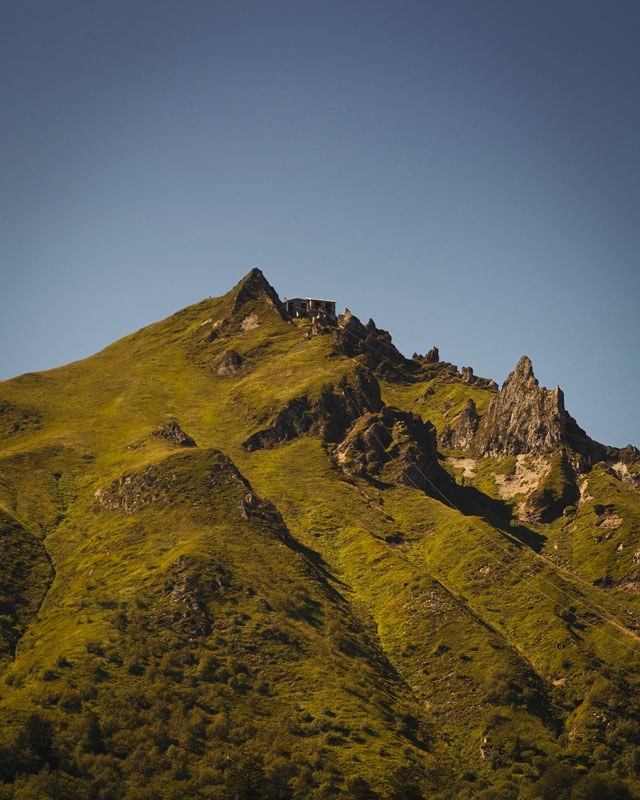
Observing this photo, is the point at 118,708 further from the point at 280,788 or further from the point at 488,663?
the point at 488,663

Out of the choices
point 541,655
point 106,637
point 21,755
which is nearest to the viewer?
point 21,755

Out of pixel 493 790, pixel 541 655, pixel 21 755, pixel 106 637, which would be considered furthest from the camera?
pixel 541 655

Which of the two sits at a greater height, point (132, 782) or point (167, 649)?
point (167, 649)

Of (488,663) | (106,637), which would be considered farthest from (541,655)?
(106,637)

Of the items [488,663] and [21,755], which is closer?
[21,755]

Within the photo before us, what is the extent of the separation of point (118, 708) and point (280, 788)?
106 feet

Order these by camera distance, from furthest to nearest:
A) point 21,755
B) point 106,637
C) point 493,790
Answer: point 106,637
point 493,790
point 21,755

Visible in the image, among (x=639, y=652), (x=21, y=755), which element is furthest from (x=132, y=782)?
(x=639, y=652)

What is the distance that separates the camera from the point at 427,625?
646 ft

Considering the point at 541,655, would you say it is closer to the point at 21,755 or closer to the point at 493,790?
the point at 493,790

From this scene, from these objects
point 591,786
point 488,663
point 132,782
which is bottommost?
point 132,782

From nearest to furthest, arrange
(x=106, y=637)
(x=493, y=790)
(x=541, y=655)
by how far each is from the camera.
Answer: (x=493, y=790) < (x=106, y=637) < (x=541, y=655)

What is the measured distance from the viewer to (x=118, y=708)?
154 meters

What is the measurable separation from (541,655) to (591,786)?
48688mm
